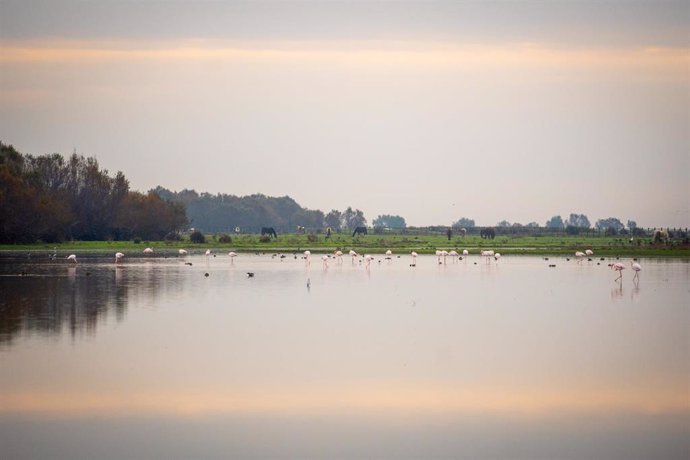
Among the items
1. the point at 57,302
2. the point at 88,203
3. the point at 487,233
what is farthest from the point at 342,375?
the point at 487,233

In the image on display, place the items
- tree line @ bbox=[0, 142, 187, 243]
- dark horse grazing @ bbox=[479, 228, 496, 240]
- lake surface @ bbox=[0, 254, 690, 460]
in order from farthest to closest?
dark horse grazing @ bbox=[479, 228, 496, 240]
tree line @ bbox=[0, 142, 187, 243]
lake surface @ bbox=[0, 254, 690, 460]

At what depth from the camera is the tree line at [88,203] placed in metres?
101

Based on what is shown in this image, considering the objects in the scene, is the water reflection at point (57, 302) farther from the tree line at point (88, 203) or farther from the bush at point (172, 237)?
the bush at point (172, 237)

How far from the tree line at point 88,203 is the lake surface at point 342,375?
6618cm

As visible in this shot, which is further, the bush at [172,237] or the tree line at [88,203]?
the bush at [172,237]

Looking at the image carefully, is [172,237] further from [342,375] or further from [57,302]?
[342,375]

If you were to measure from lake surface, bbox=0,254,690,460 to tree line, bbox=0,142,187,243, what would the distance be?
6618 centimetres

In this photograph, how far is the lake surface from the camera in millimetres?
14625

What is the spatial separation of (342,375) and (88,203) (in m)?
95.6

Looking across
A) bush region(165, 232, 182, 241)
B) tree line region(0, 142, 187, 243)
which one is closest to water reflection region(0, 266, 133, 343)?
tree line region(0, 142, 187, 243)

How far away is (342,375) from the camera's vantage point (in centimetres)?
1973

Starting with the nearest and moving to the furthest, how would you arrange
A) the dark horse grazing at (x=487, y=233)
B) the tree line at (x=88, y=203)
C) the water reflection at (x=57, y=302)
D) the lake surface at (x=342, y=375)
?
1. the lake surface at (x=342, y=375)
2. the water reflection at (x=57, y=302)
3. the tree line at (x=88, y=203)
4. the dark horse grazing at (x=487, y=233)

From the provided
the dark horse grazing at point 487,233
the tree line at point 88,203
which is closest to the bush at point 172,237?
the tree line at point 88,203

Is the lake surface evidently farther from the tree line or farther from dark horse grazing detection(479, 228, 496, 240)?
dark horse grazing detection(479, 228, 496, 240)
